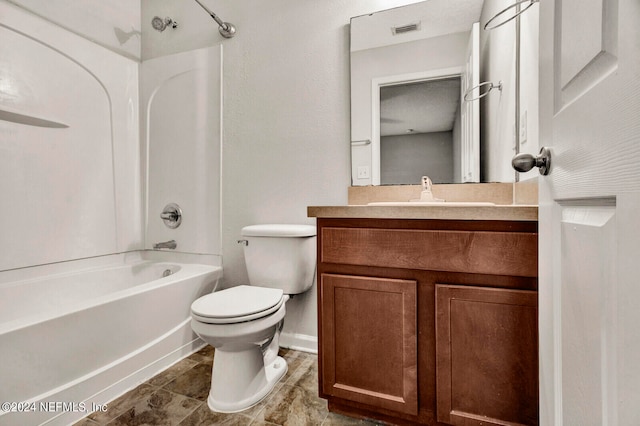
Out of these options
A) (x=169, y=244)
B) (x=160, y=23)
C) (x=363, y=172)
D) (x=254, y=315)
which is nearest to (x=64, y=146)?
(x=169, y=244)

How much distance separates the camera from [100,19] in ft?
6.91

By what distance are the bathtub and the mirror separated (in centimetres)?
129

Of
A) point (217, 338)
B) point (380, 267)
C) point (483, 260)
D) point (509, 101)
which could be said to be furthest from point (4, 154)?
point (509, 101)

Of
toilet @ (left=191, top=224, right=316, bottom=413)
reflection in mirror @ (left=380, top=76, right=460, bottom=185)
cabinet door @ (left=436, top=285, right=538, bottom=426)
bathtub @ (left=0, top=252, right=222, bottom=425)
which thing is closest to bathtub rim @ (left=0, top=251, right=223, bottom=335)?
bathtub @ (left=0, top=252, right=222, bottom=425)

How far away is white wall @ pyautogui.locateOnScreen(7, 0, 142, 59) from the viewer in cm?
183

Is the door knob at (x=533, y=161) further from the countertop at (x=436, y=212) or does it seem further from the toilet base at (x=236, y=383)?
the toilet base at (x=236, y=383)

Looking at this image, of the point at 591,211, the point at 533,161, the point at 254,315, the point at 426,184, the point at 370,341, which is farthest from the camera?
the point at 426,184

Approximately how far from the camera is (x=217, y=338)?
1.26m

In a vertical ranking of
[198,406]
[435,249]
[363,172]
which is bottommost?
[198,406]

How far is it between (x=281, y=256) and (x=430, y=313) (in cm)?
90

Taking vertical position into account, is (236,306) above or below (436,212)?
below

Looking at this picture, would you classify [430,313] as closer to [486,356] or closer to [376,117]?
[486,356]

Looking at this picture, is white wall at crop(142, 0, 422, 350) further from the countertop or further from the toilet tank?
the countertop

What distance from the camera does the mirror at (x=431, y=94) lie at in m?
1.46
